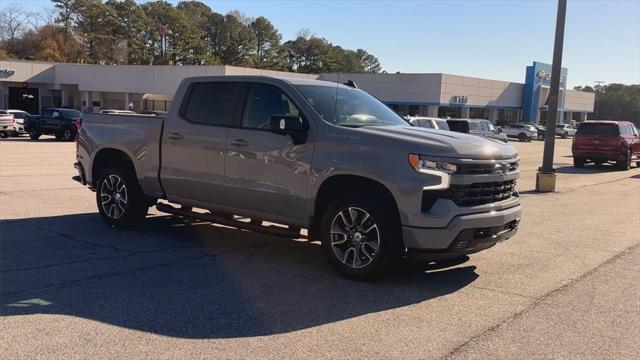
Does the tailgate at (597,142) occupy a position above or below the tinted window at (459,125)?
below

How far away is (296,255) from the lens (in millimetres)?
7277

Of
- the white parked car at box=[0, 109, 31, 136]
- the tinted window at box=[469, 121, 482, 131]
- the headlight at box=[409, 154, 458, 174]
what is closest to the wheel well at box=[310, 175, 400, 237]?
the headlight at box=[409, 154, 458, 174]

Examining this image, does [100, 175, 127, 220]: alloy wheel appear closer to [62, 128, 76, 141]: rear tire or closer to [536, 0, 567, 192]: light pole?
[536, 0, 567, 192]: light pole

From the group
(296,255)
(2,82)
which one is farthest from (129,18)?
(296,255)

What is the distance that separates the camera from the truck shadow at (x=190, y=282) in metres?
5.00

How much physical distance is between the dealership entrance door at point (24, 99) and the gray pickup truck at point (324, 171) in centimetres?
6418

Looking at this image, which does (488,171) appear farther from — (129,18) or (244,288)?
(129,18)

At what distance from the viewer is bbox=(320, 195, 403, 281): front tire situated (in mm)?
5855

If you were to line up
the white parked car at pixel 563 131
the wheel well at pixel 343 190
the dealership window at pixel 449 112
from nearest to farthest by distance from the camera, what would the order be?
1. the wheel well at pixel 343 190
2. the dealership window at pixel 449 112
3. the white parked car at pixel 563 131

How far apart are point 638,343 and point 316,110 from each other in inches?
145

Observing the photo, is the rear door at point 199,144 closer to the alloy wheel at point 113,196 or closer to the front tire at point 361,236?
the alloy wheel at point 113,196

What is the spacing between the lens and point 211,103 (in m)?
7.44

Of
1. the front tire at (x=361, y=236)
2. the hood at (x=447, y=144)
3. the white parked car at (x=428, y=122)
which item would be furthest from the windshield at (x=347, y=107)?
the white parked car at (x=428, y=122)

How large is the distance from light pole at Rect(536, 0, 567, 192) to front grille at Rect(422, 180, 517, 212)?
31.4 ft
